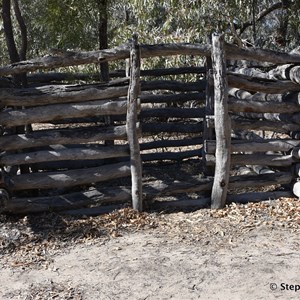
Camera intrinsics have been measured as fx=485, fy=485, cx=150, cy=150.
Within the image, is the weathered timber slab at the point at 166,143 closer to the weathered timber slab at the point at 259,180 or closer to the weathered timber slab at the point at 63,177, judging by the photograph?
the weathered timber slab at the point at 259,180

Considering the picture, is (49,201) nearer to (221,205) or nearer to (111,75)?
(221,205)

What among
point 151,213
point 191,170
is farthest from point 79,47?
point 151,213

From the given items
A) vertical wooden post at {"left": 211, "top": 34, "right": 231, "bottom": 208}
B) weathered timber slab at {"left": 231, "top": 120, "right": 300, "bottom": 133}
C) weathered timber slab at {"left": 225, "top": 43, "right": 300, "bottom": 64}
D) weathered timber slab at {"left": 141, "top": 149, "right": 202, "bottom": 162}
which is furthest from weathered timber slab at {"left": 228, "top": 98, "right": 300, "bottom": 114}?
weathered timber slab at {"left": 141, "top": 149, "right": 202, "bottom": 162}

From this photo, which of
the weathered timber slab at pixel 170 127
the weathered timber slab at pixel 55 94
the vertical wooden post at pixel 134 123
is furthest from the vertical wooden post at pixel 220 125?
the weathered timber slab at pixel 170 127

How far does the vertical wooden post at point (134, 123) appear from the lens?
5.19 metres

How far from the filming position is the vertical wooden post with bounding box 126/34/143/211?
17.0ft

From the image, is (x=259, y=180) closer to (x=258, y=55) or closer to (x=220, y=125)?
(x=220, y=125)

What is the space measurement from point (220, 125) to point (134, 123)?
0.96 m

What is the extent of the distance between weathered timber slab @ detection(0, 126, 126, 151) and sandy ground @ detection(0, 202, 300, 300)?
1122 mm

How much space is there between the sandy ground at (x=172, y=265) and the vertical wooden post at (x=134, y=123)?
44cm

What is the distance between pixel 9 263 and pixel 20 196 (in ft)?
5.01

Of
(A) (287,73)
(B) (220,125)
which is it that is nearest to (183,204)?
(B) (220,125)

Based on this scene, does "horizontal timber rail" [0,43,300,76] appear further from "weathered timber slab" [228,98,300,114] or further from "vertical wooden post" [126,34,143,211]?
"weathered timber slab" [228,98,300,114]

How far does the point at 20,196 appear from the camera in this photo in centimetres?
587
